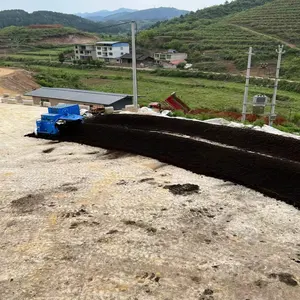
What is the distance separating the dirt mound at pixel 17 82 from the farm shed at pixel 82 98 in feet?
35.0

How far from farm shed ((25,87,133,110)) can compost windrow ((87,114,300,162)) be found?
135 inches

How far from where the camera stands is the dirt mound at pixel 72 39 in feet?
335

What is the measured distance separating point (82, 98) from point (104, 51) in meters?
52.8

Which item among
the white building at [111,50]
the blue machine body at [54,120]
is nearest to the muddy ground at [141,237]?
the blue machine body at [54,120]

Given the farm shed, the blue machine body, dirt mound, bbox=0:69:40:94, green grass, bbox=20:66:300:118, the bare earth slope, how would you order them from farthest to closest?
dirt mound, bbox=0:69:40:94
the bare earth slope
green grass, bbox=20:66:300:118
the farm shed
the blue machine body

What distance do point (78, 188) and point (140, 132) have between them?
559 centimetres

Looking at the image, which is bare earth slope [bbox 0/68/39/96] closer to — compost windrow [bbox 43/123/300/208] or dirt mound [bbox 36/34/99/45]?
compost windrow [bbox 43/123/300/208]

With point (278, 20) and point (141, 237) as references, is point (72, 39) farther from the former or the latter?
point (141, 237)

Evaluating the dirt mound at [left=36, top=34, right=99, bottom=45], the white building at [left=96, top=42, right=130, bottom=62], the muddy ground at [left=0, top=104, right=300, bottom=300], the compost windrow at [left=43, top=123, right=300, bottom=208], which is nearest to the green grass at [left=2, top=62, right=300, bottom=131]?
the white building at [left=96, top=42, right=130, bottom=62]

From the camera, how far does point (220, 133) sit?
15641 mm

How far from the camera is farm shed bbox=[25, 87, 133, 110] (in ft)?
75.8

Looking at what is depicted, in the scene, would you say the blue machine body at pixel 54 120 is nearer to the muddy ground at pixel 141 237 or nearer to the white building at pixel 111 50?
the muddy ground at pixel 141 237

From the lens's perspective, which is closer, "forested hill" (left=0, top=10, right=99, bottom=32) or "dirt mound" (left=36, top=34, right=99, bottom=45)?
"dirt mound" (left=36, top=34, right=99, bottom=45)

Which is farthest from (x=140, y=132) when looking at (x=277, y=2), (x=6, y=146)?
(x=277, y=2)
